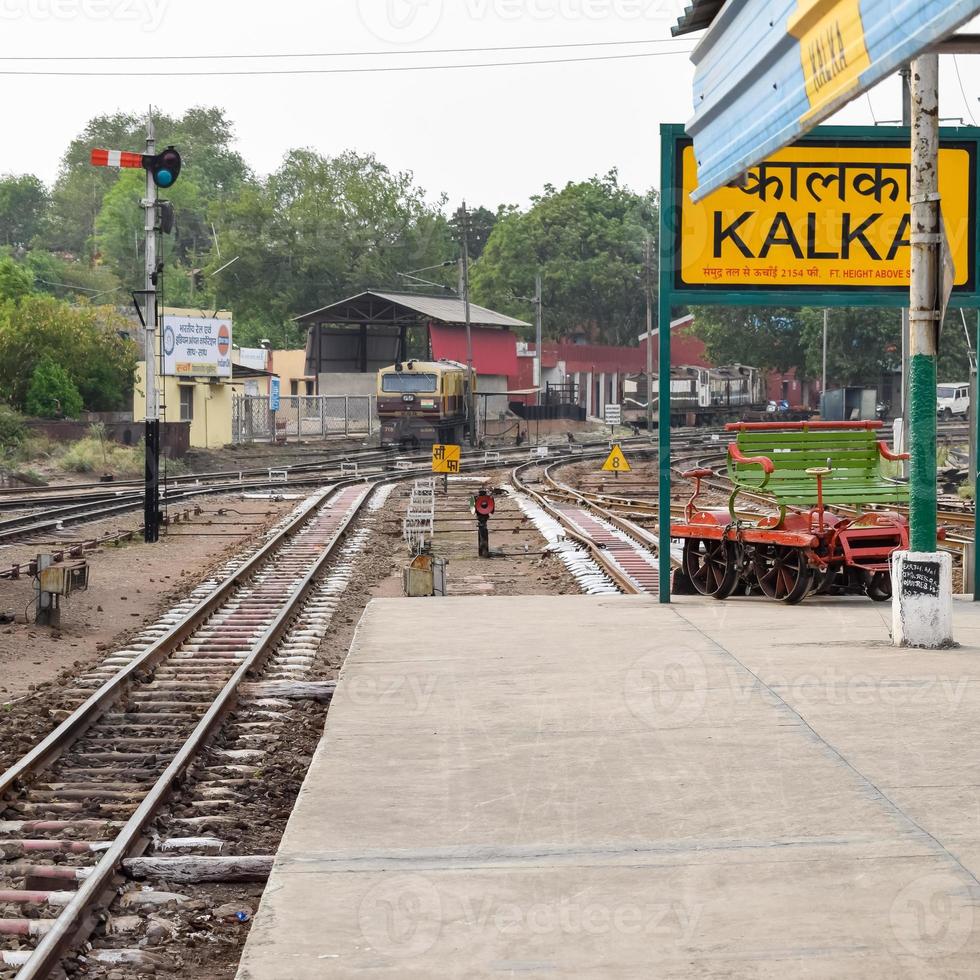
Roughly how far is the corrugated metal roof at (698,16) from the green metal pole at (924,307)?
2.69 meters

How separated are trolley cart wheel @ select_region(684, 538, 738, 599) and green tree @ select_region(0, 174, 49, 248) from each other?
15305cm

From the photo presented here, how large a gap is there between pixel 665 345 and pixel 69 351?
42.0 m

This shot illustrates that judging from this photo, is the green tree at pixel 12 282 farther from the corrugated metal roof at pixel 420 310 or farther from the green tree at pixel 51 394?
the corrugated metal roof at pixel 420 310

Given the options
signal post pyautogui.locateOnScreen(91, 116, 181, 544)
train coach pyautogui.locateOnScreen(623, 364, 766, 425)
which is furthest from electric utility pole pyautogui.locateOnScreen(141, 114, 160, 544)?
train coach pyautogui.locateOnScreen(623, 364, 766, 425)

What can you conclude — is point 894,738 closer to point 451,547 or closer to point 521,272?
point 451,547

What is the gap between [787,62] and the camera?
5578mm

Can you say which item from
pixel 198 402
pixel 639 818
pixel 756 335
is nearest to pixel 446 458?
pixel 639 818

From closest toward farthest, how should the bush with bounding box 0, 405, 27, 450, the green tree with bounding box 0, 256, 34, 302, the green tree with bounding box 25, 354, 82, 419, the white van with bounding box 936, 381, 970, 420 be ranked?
the bush with bounding box 0, 405, 27, 450 → the green tree with bounding box 25, 354, 82, 419 → the green tree with bounding box 0, 256, 34, 302 → the white van with bounding box 936, 381, 970, 420

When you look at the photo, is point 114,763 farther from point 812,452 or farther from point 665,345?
point 812,452

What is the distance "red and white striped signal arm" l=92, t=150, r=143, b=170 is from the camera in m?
22.6

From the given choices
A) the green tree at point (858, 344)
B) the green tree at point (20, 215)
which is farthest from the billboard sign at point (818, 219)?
A: the green tree at point (20, 215)

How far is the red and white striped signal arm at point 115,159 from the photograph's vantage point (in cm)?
2262

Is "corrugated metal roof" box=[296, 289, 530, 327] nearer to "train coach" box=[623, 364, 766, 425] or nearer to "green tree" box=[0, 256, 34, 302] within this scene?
"train coach" box=[623, 364, 766, 425]

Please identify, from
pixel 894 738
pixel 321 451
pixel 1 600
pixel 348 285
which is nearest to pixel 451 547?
pixel 1 600
